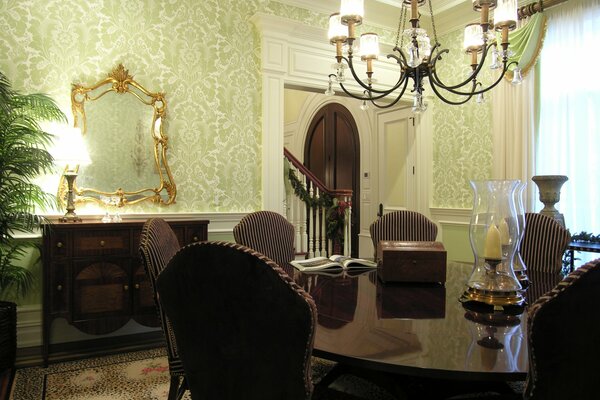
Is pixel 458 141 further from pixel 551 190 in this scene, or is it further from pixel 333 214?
pixel 333 214

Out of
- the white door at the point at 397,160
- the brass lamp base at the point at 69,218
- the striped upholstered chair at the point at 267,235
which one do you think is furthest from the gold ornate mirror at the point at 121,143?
the white door at the point at 397,160

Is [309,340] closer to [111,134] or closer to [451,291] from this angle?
[451,291]

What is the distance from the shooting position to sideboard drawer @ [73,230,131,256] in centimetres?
267

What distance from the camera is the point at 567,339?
0.78 meters

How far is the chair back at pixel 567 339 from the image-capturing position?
2.52ft

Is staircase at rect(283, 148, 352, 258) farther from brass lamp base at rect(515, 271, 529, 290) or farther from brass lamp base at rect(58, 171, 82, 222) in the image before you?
brass lamp base at rect(515, 271, 529, 290)

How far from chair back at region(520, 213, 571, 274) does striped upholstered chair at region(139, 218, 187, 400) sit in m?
1.76

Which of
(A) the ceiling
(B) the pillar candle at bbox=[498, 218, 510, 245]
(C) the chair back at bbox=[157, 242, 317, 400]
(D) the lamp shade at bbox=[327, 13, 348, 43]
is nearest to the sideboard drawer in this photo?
(D) the lamp shade at bbox=[327, 13, 348, 43]

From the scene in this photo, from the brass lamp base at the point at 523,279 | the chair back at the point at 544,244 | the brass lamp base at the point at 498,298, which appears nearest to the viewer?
the brass lamp base at the point at 498,298

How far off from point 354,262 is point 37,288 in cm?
225

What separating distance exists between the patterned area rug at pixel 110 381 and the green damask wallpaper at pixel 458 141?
8.01 ft

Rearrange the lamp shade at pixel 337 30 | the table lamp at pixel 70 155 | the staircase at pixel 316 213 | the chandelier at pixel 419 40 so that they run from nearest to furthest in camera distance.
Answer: the chandelier at pixel 419 40
the lamp shade at pixel 337 30
the table lamp at pixel 70 155
the staircase at pixel 316 213

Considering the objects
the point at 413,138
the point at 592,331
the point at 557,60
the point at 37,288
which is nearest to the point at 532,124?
the point at 557,60

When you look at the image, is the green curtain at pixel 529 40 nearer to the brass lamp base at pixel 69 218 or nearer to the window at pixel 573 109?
the window at pixel 573 109
